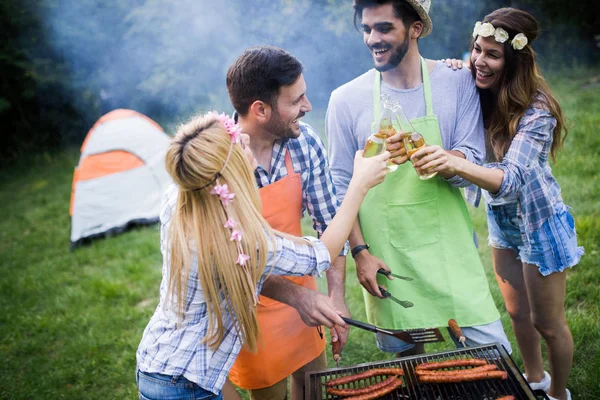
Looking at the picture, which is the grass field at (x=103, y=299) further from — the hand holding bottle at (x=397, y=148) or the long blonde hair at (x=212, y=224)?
the long blonde hair at (x=212, y=224)

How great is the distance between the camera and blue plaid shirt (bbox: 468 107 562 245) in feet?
7.93

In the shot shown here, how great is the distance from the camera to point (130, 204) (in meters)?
7.36

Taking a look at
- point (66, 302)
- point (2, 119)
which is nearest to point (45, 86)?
point (2, 119)

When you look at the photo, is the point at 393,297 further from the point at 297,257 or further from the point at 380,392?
the point at 297,257

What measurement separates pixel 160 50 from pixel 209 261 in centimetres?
1050

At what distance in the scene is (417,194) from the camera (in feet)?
8.50

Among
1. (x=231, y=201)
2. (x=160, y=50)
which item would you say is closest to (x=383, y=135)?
(x=231, y=201)

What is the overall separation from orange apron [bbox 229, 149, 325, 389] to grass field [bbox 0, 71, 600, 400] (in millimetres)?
1434

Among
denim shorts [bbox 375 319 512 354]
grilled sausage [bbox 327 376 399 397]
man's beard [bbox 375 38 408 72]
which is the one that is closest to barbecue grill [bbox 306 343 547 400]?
grilled sausage [bbox 327 376 399 397]

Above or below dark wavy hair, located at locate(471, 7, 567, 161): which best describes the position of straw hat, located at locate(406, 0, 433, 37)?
above

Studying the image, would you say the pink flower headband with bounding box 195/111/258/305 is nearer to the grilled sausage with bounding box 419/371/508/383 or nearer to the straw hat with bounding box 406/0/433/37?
the grilled sausage with bounding box 419/371/508/383

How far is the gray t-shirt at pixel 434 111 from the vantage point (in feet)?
8.34

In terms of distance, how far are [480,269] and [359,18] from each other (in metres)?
1.42

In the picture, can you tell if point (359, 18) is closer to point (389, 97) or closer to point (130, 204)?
point (389, 97)
